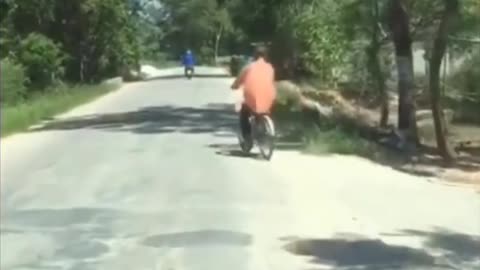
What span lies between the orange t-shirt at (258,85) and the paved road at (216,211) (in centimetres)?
100

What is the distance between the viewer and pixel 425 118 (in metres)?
32.8

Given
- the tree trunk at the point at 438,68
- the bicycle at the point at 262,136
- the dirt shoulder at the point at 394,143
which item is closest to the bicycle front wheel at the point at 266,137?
the bicycle at the point at 262,136

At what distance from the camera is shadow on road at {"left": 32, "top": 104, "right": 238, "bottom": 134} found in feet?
89.6

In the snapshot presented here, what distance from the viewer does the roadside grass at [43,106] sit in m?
27.5

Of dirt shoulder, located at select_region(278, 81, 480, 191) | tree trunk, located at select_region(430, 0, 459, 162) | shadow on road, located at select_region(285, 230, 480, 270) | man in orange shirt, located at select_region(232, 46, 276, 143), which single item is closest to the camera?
shadow on road, located at select_region(285, 230, 480, 270)

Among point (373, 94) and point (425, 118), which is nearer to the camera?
point (425, 118)

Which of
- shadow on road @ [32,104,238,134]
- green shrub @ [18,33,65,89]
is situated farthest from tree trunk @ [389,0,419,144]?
green shrub @ [18,33,65,89]

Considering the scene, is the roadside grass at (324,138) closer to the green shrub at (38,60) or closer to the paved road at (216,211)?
the paved road at (216,211)

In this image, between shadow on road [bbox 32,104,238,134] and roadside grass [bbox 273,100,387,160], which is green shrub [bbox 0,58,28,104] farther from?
roadside grass [bbox 273,100,387,160]

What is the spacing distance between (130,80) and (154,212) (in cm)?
5741

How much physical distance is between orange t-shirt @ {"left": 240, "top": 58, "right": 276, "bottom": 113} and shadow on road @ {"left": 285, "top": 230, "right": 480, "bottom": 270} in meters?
8.09

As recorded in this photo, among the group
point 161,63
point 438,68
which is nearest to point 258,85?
point 438,68

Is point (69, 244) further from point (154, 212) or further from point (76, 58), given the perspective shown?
point (76, 58)

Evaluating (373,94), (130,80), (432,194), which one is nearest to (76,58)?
(130,80)
